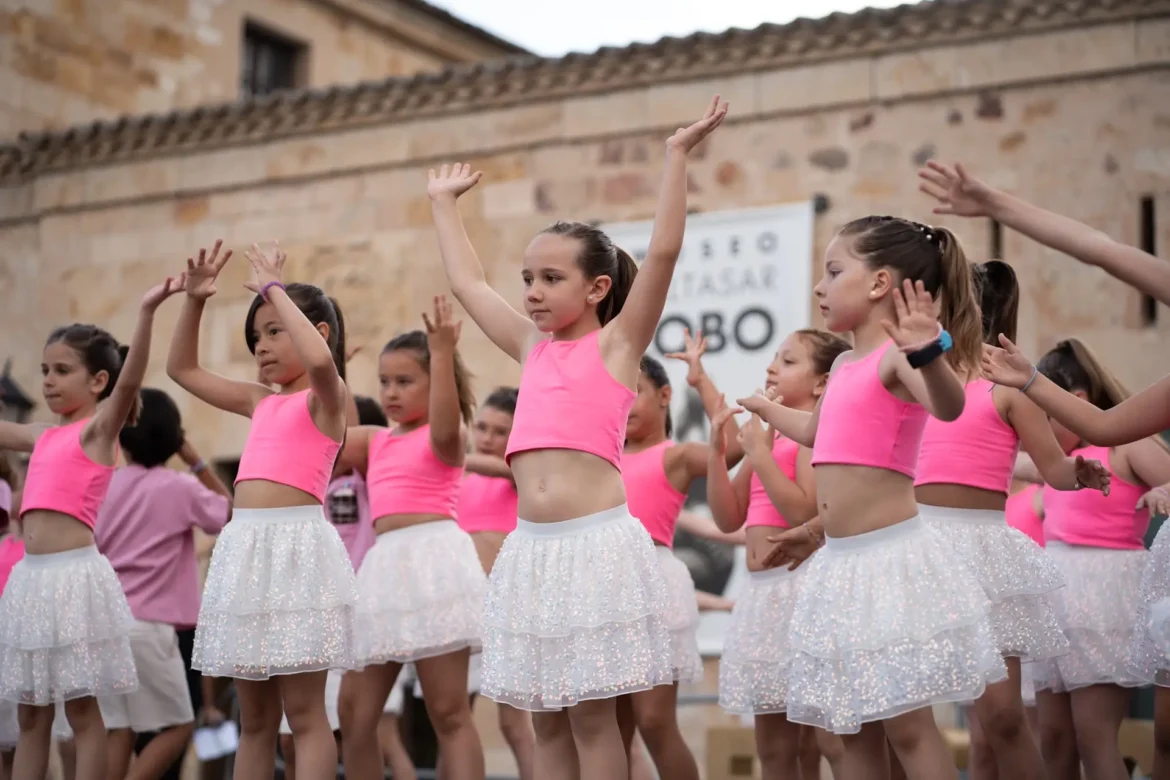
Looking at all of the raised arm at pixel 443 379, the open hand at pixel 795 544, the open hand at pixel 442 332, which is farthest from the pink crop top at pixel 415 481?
the open hand at pixel 795 544

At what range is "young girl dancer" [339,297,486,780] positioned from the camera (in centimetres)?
517

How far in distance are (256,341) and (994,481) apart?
249cm

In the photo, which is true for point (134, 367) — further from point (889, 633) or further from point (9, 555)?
point (889, 633)

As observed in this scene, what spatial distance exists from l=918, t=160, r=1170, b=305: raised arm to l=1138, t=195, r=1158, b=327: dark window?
4.86m

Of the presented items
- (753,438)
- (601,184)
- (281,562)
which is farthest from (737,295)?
(281,562)

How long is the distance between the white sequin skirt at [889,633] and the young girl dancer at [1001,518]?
0.65 m

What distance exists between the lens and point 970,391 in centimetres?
484

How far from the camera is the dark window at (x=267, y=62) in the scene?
15.9 metres

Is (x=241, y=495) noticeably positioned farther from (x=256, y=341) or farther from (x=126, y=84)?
(x=126, y=84)

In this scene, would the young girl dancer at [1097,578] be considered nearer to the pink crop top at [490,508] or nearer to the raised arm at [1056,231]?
the raised arm at [1056,231]

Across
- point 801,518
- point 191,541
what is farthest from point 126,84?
point 801,518

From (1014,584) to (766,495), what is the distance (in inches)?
43.5

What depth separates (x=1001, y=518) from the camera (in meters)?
4.71

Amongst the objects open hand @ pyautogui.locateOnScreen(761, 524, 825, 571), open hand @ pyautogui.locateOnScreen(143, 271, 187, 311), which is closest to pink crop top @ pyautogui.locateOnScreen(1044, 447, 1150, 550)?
open hand @ pyautogui.locateOnScreen(761, 524, 825, 571)
